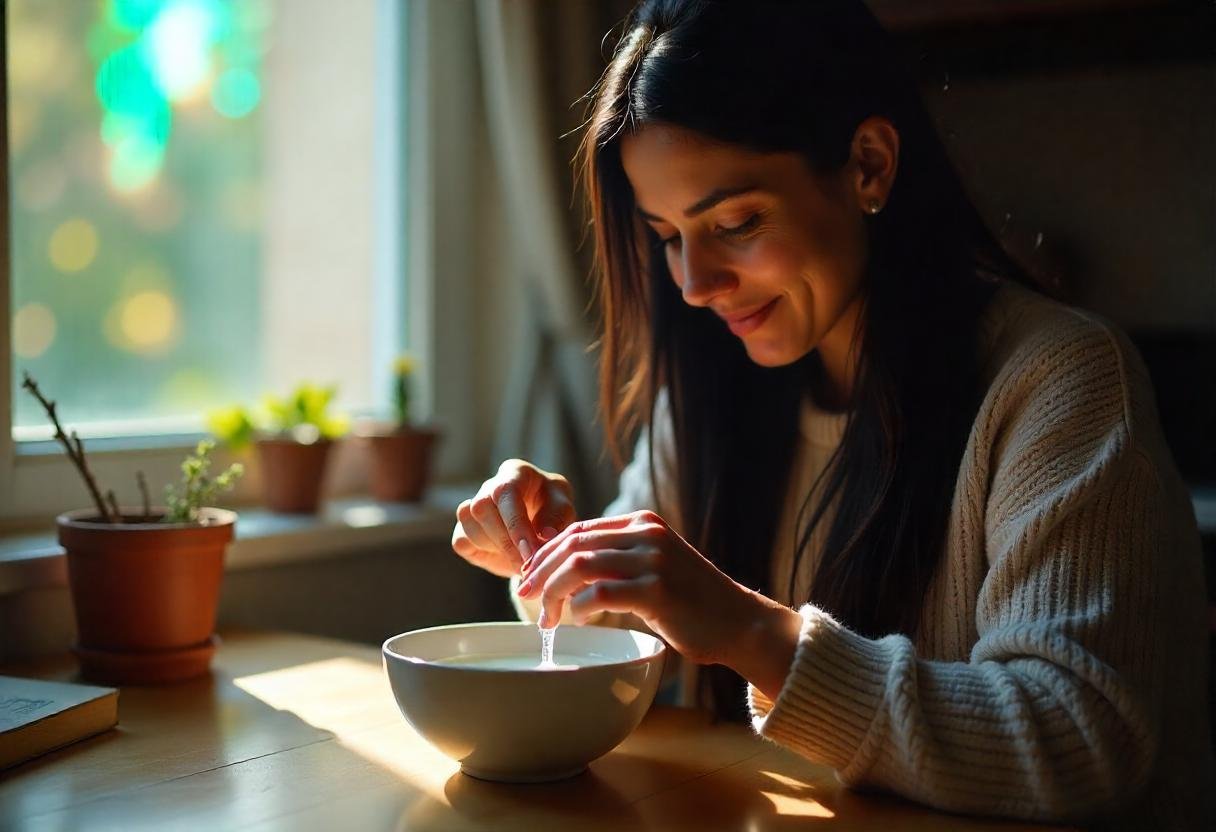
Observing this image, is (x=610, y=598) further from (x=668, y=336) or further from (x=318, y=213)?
(x=318, y=213)

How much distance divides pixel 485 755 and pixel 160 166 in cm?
122

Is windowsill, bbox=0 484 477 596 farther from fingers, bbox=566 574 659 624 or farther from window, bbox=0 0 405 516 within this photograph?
fingers, bbox=566 574 659 624

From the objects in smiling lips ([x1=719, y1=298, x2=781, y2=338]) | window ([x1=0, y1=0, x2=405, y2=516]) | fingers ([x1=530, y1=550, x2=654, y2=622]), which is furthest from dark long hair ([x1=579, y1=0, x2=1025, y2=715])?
window ([x1=0, y1=0, x2=405, y2=516])

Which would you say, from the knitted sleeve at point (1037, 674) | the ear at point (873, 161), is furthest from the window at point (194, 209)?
the knitted sleeve at point (1037, 674)

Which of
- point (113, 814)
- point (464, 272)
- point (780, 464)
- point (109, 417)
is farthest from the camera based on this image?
point (464, 272)

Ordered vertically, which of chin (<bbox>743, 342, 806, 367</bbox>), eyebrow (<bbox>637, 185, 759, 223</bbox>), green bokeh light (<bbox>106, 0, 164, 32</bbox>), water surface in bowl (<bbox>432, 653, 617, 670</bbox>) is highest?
green bokeh light (<bbox>106, 0, 164, 32</bbox>)

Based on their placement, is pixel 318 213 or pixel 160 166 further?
pixel 318 213

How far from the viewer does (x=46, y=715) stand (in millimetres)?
1047

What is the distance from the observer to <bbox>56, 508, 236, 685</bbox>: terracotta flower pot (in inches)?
50.7

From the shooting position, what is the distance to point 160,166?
183cm

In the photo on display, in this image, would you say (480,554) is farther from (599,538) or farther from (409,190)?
(409,190)

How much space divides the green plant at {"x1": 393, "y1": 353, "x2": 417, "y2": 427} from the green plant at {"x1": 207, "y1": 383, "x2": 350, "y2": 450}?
0.36 ft

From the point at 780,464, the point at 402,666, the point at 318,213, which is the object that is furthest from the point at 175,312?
the point at 402,666

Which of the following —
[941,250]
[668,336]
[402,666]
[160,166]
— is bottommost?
[402,666]
